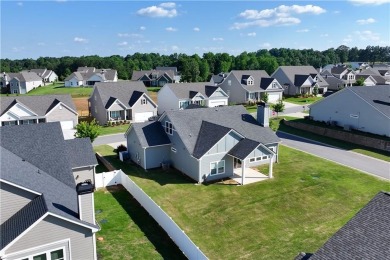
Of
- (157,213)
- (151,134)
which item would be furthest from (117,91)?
(157,213)

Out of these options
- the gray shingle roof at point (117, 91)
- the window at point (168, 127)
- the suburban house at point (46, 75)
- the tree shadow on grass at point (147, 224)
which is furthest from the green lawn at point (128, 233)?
the suburban house at point (46, 75)

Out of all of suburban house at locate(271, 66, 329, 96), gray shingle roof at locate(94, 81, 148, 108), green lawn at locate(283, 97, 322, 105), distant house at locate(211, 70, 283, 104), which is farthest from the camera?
suburban house at locate(271, 66, 329, 96)

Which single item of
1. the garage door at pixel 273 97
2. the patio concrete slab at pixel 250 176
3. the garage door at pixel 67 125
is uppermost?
the garage door at pixel 273 97

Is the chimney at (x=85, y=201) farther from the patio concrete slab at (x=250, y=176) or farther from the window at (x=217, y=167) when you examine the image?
the patio concrete slab at (x=250, y=176)

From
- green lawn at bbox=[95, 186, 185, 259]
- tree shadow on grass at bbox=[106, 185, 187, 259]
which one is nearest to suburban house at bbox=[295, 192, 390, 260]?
tree shadow on grass at bbox=[106, 185, 187, 259]

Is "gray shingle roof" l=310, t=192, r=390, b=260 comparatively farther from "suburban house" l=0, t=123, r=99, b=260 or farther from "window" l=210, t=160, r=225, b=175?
"window" l=210, t=160, r=225, b=175

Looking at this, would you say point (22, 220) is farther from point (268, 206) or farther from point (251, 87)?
point (251, 87)

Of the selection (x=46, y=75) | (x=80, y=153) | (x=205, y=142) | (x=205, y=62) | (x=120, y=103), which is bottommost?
(x=80, y=153)
